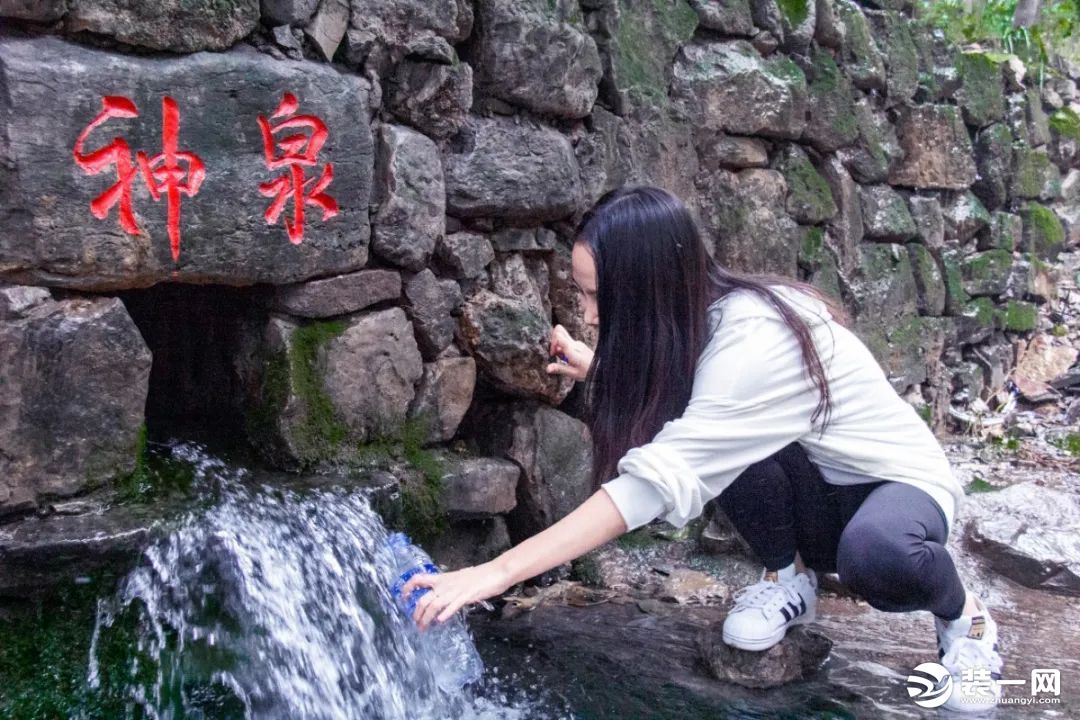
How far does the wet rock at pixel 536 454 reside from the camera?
2963mm

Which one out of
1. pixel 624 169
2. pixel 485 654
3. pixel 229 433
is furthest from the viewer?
pixel 624 169

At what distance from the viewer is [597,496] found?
6.20 feet

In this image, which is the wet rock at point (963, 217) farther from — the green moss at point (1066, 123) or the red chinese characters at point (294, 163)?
the red chinese characters at point (294, 163)

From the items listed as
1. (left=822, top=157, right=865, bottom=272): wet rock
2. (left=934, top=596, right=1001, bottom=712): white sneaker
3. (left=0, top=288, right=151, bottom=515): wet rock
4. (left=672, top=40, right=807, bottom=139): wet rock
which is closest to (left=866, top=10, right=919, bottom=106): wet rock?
(left=822, top=157, right=865, bottom=272): wet rock

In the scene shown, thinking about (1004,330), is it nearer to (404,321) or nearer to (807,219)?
(807,219)

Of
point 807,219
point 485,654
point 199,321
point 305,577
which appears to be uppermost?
point 807,219

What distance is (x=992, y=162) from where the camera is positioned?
519cm

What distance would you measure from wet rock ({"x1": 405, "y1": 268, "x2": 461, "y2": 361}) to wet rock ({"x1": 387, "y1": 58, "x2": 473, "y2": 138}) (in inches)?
14.6

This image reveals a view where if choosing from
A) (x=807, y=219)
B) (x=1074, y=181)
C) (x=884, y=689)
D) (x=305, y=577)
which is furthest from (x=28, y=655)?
(x=1074, y=181)

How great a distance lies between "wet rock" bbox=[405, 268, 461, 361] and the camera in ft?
8.94

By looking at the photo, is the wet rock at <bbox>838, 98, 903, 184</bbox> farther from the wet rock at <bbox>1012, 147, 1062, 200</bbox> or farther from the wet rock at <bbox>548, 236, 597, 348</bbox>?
the wet rock at <bbox>548, 236, 597, 348</bbox>

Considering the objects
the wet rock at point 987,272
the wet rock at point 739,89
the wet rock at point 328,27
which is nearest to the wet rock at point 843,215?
the wet rock at point 739,89

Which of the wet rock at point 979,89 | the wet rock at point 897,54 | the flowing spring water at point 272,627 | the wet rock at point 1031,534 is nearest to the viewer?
the flowing spring water at point 272,627

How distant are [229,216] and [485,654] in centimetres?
116
